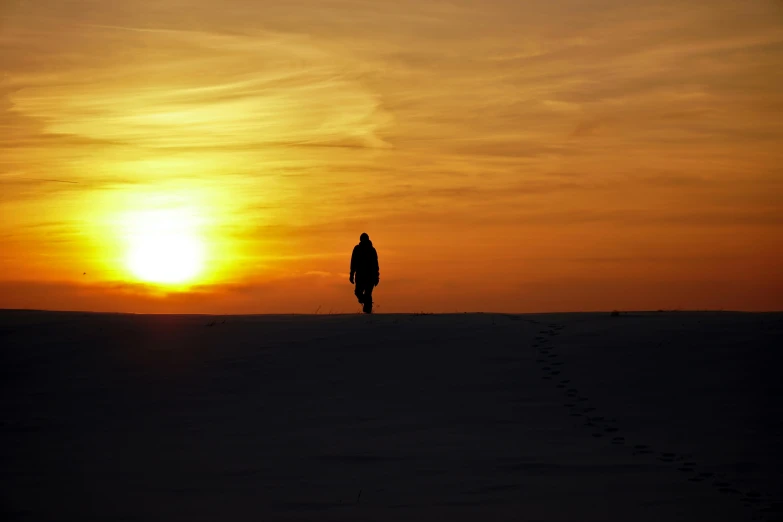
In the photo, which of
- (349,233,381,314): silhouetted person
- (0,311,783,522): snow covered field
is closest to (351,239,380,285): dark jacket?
(349,233,381,314): silhouetted person

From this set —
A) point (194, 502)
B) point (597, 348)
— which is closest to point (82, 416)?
point (194, 502)

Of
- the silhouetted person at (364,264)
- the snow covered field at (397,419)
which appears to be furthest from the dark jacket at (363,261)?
the snow covered field at (397,419)

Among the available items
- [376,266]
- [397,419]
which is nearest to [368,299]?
[376,266]

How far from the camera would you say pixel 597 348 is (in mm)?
14859

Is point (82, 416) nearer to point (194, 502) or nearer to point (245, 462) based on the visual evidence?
point (245, 462)

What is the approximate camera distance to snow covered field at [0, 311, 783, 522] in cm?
901

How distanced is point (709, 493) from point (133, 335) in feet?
37.1

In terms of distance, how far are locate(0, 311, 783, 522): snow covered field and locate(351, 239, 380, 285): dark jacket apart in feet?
6.99

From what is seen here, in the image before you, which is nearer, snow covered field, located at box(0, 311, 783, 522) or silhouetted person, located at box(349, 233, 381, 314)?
snow covered field, located at box(0, 311, 783, 522)

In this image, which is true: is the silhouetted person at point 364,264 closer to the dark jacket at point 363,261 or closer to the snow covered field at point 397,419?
the dark jacket at point 363,261

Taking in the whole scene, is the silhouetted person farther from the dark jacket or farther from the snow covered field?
the snow covered field

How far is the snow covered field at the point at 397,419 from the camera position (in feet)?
29.6

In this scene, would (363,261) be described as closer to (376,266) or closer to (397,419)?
(376,266)

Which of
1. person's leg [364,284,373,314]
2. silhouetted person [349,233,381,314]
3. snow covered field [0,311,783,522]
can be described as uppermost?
silhouetted person [349,233,381,314]
